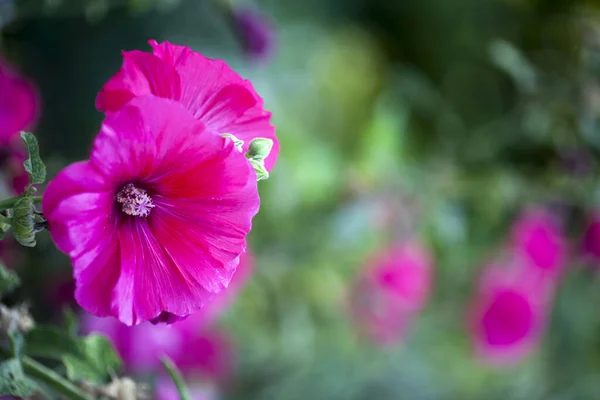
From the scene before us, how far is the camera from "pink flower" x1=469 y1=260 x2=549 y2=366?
0.84 m

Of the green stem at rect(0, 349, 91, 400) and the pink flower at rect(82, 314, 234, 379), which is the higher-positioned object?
the pink flower at rect(82, 314, 234, 379)

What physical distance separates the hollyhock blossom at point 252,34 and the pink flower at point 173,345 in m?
0.22

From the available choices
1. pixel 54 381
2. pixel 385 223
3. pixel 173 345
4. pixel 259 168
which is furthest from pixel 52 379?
pixel 385 223

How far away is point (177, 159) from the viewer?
0.23 meters

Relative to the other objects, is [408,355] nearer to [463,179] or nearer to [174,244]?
[463,179]

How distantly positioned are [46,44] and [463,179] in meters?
0.53

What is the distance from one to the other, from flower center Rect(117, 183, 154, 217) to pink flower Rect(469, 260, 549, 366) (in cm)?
71

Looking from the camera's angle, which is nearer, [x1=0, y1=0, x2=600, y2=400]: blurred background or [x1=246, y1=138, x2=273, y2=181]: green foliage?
[x1=246, y1=138, x2=273, y2=181]: green foliage

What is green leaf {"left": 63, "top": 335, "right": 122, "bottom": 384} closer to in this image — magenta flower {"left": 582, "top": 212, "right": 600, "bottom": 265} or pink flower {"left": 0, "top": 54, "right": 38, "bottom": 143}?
pink flower {"left": 0, "top": 54, "right": 38, "bottom": 143}

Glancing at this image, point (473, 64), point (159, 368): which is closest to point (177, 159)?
point (159, 368)

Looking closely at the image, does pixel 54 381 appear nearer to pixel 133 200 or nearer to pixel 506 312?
pixel 133 200

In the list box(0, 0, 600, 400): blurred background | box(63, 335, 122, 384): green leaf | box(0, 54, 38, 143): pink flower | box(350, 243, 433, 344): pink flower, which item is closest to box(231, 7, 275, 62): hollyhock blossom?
box(0, 0, 600, 400): blurred background

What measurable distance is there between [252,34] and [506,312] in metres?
0.54

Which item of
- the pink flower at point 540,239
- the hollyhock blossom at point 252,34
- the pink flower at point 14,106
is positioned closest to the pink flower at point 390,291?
the pink flower at point 540,239
